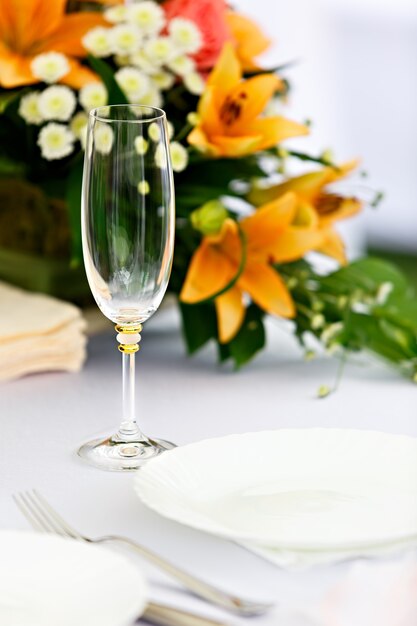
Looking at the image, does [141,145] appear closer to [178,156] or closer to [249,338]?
[178,156]

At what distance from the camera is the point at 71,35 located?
4.39ft

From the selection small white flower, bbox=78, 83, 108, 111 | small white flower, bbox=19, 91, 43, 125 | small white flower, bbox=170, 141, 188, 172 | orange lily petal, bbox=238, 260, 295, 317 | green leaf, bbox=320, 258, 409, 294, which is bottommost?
green leaf, bbox=320, 258, 409, 294

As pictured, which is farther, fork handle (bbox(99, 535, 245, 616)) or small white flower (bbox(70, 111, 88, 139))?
small white flower (bbox(70, 111, 88, 139))

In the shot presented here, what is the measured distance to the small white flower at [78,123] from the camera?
1.29 meters

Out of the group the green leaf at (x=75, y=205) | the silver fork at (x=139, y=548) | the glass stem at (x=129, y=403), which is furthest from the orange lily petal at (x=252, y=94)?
the silver fork at (x=139, y=548)

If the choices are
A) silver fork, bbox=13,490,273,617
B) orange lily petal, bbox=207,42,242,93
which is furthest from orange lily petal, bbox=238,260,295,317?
silver fork, bbox=13,490,273,617

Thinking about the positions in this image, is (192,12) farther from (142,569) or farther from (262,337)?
(142,569)

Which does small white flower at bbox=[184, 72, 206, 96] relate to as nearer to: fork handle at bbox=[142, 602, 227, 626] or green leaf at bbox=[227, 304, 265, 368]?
green leaf at bbox=[227, 304, 265, 368]

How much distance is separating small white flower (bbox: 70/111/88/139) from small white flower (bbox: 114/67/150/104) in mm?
58

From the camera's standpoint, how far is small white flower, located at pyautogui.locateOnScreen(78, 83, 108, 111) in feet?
4.17

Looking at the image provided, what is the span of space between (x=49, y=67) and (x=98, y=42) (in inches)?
2.9

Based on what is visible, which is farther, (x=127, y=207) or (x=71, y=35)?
(x=71, y=35)

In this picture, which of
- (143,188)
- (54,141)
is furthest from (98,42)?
(143,188)

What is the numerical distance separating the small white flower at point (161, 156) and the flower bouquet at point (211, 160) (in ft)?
1.00
